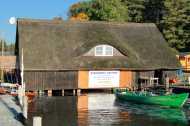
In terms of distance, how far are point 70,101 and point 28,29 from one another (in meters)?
14.3

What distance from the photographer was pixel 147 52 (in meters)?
60.8

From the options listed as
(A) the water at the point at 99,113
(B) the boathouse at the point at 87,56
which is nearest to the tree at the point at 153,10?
(B) the boathouse at the point at 87,56

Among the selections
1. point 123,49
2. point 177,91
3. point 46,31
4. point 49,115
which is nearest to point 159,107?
point 177,91

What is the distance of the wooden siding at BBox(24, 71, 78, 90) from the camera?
5395 centimetres

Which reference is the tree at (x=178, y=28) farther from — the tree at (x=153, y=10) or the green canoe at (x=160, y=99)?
the green canoe at (x=160, y=99)

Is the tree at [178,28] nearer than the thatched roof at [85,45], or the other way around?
the thatched roof at [85,45]

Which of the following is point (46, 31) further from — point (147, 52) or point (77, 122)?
point (77, 122)

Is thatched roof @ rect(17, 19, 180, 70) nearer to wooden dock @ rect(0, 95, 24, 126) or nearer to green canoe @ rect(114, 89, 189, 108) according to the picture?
green canoe @ rect(114, 89, 189, 108)

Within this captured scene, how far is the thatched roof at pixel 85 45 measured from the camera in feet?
183

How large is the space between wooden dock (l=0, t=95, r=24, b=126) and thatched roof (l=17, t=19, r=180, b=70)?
41.2 ft

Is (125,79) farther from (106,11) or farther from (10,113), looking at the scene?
(106,11)

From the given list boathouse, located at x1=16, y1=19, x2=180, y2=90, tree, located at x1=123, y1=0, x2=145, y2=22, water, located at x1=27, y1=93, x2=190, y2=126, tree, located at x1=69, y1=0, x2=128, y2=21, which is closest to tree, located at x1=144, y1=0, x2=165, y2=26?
tree, located at x1=123, y1=0, x2=145, y2=22

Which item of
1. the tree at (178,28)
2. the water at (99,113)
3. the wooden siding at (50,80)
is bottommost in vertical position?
the water at (99,113)

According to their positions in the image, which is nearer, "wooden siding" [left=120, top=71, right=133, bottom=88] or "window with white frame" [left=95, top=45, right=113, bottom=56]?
"wooden siding" [left=120, top=71, right=133, bottom=88]
